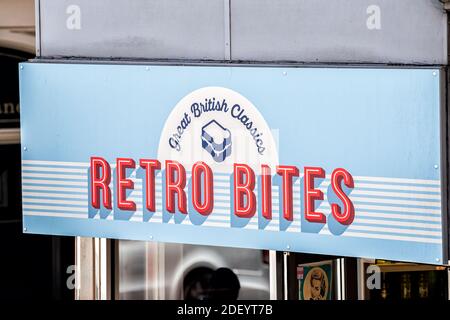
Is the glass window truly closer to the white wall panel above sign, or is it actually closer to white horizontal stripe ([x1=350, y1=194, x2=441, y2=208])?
the white wall panel above sign

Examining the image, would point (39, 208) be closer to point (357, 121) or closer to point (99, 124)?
point (99, 124)

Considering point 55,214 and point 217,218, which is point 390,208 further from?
point 55,214

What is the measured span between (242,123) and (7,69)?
5936 mm

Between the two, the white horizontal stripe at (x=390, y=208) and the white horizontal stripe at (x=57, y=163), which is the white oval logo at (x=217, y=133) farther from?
the white horizontal stripe at (x=57, y=163)

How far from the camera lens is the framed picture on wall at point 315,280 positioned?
10.1 metres

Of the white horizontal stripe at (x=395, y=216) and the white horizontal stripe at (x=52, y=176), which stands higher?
the white horizontal stripe at (x=52, y=176)

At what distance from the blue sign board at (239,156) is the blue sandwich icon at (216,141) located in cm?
1

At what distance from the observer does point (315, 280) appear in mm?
10250

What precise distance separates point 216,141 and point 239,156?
0.80ft

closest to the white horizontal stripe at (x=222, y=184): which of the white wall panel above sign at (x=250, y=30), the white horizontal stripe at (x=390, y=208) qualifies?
the white horizontal stripe at (x=390, y=208)

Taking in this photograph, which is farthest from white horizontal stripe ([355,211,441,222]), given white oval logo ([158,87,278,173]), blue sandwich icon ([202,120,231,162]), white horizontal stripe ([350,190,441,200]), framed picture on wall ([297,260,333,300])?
framed picture on wall ([297,260,333,300])

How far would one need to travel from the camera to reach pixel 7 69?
14.2 m

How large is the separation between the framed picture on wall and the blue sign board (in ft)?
→ 3.94

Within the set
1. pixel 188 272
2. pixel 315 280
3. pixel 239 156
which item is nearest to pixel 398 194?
pixel 239 156
